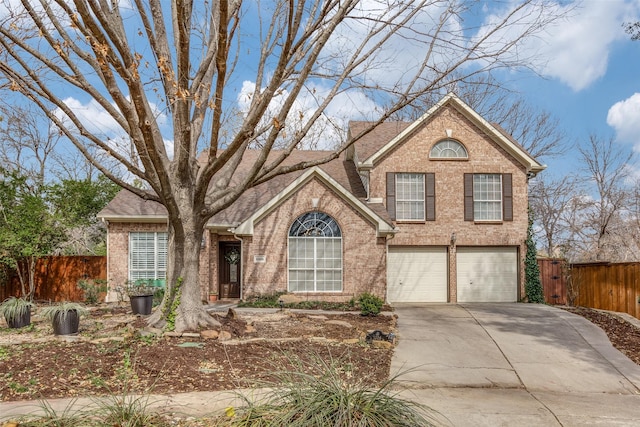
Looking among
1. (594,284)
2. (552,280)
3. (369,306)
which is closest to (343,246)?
(369,306)

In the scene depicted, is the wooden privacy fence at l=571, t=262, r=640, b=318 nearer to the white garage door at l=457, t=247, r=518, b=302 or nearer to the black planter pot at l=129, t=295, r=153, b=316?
the white garage door at l=457, t=247, r=518, b=302

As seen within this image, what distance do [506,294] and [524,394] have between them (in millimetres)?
12429

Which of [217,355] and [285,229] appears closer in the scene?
[217,355]

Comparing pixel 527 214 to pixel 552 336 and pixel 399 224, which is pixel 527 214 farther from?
pixel 552 336

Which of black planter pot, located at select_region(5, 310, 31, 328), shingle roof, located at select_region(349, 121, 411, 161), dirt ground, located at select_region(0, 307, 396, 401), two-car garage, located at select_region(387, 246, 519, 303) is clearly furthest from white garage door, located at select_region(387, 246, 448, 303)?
black planter pot, located at select_region(5, 310, 31, 328)

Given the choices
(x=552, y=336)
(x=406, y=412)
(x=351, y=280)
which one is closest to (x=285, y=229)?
(x=351, y=280)

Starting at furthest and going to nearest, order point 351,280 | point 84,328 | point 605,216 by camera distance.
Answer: point 605,216 → point 351,280 → point 84,328

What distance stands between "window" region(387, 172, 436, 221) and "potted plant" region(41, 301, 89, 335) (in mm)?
11611

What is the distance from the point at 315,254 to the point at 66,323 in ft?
27.1

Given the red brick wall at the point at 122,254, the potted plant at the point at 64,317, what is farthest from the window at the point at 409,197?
the potted plant at the point at 64,317

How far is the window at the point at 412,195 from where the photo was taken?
1862 centimetres

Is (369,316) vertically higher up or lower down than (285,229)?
lower down

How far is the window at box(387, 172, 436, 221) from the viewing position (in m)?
18.6

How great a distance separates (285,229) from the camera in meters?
16.5
